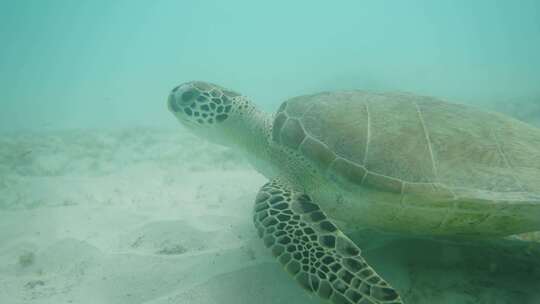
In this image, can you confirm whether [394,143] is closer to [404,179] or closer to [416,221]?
[404,179]

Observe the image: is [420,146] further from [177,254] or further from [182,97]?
[182,97]

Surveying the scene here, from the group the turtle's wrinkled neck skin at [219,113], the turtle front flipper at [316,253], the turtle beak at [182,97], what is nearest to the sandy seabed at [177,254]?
the turtle front flipper at [316,253]

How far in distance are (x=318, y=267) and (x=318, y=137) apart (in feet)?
4.08

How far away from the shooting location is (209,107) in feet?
14.2

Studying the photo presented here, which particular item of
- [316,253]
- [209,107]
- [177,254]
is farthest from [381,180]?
[209,107]

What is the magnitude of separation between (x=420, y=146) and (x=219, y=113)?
2728mm

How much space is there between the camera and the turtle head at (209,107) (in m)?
4.33

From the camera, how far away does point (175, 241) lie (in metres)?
3.38

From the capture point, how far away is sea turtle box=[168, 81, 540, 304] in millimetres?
2152

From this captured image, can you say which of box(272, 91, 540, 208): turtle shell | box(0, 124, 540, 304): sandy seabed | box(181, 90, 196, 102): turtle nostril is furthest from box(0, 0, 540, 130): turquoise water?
box(272, 91, 540, 208): turtle shell

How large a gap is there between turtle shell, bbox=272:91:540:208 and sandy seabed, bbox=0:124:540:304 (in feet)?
2.24

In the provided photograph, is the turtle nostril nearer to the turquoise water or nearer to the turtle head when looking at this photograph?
the turtle head

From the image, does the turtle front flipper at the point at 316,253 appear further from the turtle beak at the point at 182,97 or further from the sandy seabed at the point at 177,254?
the turtle beak at the point at 182,97

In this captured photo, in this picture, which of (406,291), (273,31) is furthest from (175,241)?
(273,31)
